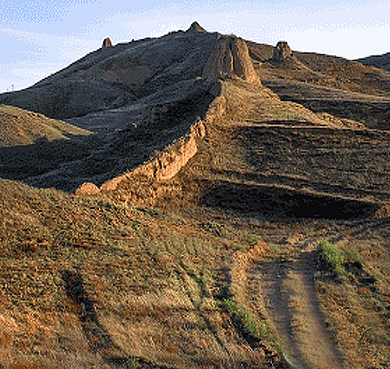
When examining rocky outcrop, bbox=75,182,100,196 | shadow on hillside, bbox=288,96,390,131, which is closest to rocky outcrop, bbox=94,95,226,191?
rocky outcrop, bbox=75,182,100,196

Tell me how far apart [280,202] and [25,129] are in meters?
18.6

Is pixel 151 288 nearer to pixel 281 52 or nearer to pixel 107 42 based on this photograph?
pixel 281 52

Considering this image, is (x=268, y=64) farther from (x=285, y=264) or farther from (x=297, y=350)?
(x=297, y=350)

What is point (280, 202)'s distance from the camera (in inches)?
711

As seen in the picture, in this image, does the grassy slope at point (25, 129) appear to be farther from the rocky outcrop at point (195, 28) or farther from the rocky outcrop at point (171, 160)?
the rocky outcrop at point (195, 28)

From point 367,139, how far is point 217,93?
6694mm

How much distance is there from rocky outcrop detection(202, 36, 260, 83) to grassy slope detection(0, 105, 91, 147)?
9.52m

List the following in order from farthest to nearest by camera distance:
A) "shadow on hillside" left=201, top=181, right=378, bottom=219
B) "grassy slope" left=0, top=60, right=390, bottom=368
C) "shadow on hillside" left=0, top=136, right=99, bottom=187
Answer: "shadow on hillside" left=0, top=136, right=99, bottom=187
"shadow on hillside" left=201, top=181, right=378, bottom=219
"grassy slope" left=0, top=60, right=390, bottom=368

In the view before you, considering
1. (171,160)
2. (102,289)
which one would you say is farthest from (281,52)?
(102,289)

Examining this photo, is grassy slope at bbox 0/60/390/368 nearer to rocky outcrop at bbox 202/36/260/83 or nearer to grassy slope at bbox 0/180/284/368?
grassy slope at bbox 0/180/284/368

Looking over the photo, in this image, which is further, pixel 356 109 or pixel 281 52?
pixel 281 52

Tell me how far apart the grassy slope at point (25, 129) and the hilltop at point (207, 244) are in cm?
129

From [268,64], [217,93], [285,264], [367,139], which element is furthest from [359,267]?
[268,64]

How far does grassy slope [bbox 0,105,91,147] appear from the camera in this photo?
1189 inches
